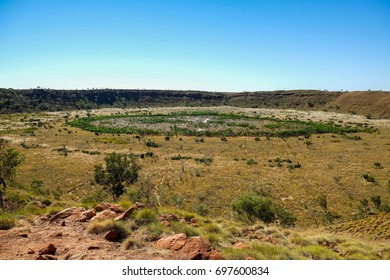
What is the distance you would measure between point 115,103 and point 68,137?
270ft

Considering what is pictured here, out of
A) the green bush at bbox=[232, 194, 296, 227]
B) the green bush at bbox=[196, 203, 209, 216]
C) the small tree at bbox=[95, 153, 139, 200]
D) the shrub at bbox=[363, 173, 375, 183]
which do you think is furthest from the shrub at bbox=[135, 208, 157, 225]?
the shrub at bbox=[363, 173, 375, 183]

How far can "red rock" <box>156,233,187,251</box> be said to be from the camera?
8.23 m

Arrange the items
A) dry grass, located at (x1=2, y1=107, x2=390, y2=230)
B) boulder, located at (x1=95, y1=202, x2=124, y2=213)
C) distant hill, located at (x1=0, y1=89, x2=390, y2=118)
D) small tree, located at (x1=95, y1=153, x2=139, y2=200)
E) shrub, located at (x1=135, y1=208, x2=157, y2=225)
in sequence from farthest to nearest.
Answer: distant hill, located at (x1=0, y1=89, x2=390, y2=118) < dry grass, located at (x1=2, y1=107, x2=390, y2=230) < small tree, located at (x1=95, y1=153, x2=139, y2=200) < boulder, located at (x1=95, y1=202, x2=124, y2=213) < shrub, located at (x1=135, y1=208, x2=157, y2=225)

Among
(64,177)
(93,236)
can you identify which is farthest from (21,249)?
(64,177)

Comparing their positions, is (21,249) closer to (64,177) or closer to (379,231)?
(379,231)

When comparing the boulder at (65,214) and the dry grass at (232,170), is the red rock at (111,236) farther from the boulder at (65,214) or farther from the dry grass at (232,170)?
the dry grass at (232,170)

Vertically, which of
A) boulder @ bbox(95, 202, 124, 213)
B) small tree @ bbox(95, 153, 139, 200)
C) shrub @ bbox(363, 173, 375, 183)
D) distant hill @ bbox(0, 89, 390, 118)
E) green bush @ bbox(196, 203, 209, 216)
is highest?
distant hill @ bbox(0, 89, 390, 118)

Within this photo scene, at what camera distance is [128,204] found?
13.5 metres

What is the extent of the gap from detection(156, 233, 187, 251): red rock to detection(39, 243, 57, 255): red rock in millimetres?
2902

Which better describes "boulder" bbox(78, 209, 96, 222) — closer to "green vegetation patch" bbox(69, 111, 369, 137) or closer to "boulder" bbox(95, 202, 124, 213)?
"boulder" bbox(95, 202, 124, 213)

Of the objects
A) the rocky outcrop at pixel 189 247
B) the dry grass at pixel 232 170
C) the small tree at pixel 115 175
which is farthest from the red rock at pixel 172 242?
the small tree at pixel 115 175

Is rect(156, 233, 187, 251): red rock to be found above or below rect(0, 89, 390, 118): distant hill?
below

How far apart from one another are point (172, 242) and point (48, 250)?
3451 mm

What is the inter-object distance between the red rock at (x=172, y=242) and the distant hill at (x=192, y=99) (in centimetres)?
10212
